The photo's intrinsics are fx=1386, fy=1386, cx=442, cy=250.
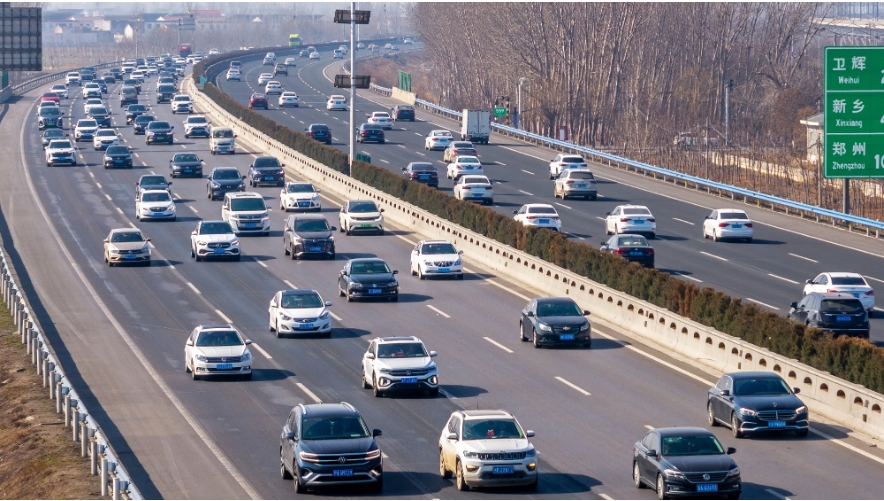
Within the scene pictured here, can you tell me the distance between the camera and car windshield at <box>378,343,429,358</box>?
31406 millimetres

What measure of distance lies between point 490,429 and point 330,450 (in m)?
2.72

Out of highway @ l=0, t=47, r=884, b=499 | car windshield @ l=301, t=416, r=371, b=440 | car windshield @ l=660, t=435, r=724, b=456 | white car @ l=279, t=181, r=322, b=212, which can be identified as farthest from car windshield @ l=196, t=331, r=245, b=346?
white car @ l=279, t=181, r=322, b=212

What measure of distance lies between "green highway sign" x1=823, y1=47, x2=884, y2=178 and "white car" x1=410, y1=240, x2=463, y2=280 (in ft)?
Answer: 42.3

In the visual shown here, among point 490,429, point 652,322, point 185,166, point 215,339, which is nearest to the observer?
point 490,429

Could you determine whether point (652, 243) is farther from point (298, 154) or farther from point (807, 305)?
point (298, 154)

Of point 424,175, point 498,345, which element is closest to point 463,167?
point 424,175

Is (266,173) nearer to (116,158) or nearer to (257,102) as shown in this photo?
(116,158)

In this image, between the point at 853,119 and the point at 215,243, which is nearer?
the point at 853,119

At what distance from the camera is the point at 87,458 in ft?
84.5

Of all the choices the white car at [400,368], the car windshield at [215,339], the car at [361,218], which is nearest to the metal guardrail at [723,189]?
the car at [361,218]

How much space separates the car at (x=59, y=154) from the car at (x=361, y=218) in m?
27.5

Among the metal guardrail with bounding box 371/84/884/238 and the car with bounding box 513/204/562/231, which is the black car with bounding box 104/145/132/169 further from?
the car with bounding box 513/204/562/231

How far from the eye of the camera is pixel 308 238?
5159 centimetres

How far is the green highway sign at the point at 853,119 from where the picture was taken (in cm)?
4447
